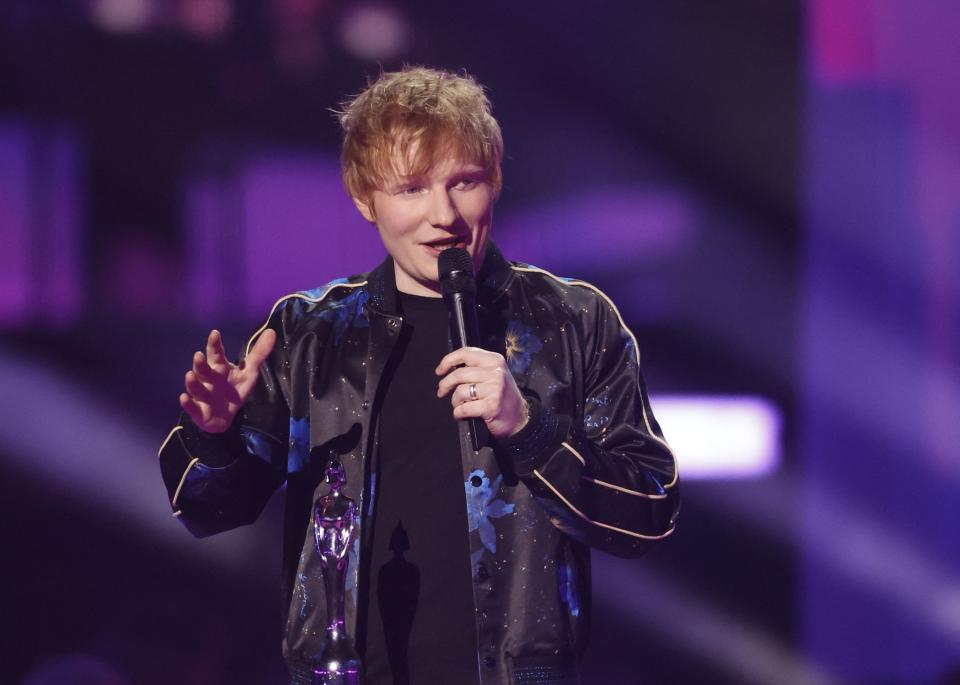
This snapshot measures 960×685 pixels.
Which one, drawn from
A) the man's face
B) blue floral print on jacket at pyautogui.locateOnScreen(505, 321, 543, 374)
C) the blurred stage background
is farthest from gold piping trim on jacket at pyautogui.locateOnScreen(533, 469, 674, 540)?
the blurred stage background

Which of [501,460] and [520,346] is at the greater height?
[520,346]

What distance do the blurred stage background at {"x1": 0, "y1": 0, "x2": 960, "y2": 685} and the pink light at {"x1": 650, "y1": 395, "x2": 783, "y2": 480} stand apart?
0.03 ft

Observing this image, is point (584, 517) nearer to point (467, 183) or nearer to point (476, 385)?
point (476, 385)

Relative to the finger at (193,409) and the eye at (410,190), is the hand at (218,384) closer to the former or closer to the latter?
the finger at (193,409)

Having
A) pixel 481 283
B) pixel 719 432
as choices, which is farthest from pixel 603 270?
pixel 481 283

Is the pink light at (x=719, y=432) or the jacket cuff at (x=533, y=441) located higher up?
the jacket cuff at (x=533, y=441)

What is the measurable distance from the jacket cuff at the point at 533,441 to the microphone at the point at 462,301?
5 cm

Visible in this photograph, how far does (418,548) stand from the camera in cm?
159

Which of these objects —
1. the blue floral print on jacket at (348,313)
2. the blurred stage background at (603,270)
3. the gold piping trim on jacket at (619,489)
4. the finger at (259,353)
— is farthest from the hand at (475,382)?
the blurred stage background at (603,270)

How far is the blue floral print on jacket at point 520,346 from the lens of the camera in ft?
5.57

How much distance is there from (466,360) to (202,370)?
399 mm

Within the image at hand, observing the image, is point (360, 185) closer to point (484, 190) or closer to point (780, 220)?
point (484, 190)

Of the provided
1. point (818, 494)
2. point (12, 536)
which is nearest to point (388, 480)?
point (12, 536)

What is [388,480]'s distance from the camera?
5.37 ft
